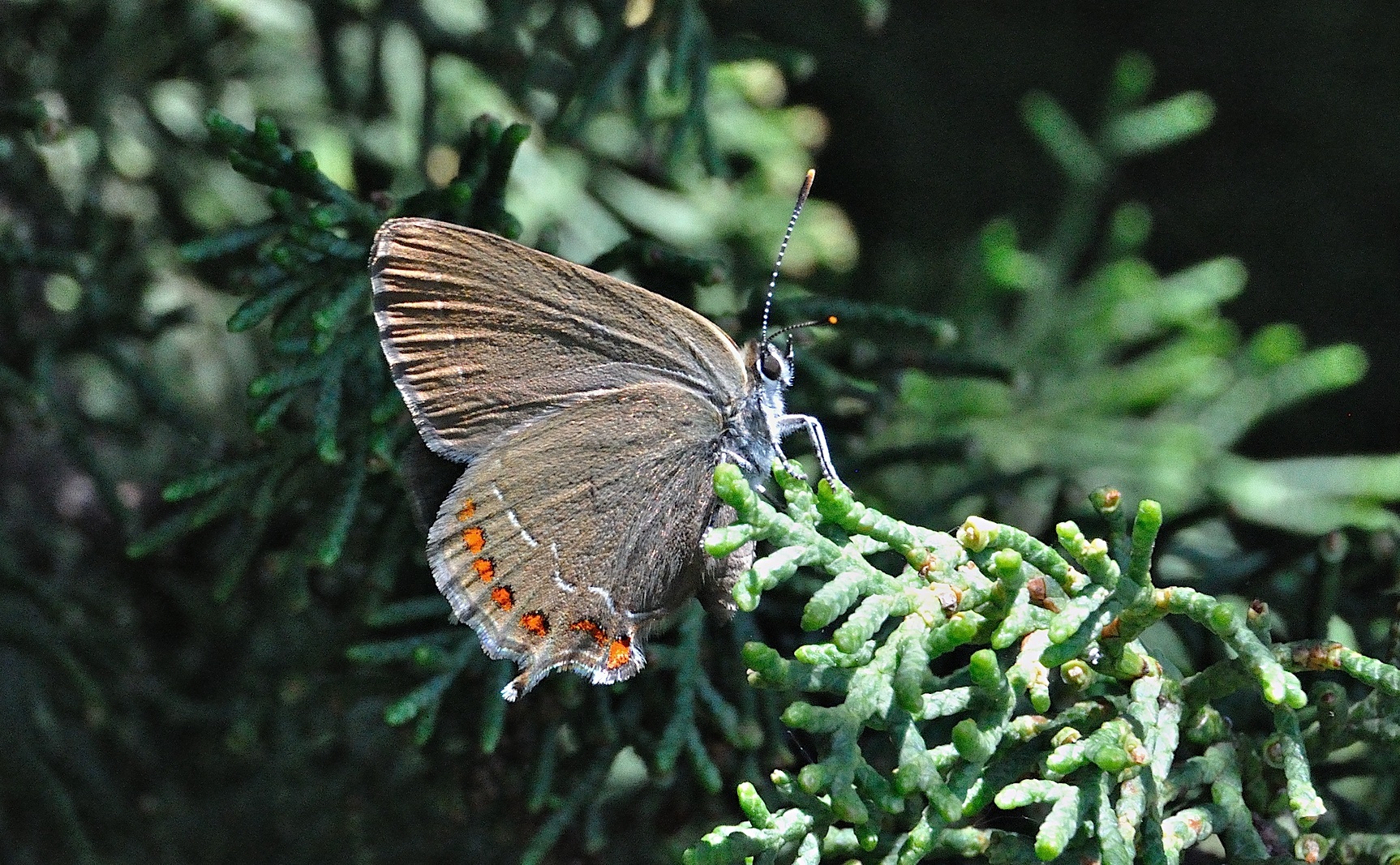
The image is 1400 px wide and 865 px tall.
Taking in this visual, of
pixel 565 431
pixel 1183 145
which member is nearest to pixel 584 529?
pixel 565 431

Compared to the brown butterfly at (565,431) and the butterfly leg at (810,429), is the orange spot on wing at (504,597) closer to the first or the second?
the brown butterfly at (565,431)

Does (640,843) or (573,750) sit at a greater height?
(573,750)

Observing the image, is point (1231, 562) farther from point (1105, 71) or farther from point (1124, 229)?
point (1105, 71)

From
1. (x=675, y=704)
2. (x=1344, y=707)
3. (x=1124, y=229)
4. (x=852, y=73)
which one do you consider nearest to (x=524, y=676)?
(x=675, y=704)

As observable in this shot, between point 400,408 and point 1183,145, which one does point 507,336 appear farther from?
point 1183,145

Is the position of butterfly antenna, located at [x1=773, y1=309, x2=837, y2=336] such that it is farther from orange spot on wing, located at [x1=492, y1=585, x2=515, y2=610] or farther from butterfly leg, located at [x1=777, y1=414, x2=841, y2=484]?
orange spot on wing, located at [x1=492, y1=585, x2=515, y2=610]

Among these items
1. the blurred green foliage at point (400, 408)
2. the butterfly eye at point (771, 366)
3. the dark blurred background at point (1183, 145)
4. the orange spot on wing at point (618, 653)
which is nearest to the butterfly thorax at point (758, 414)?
the butterfly eye at point (771, 366)
